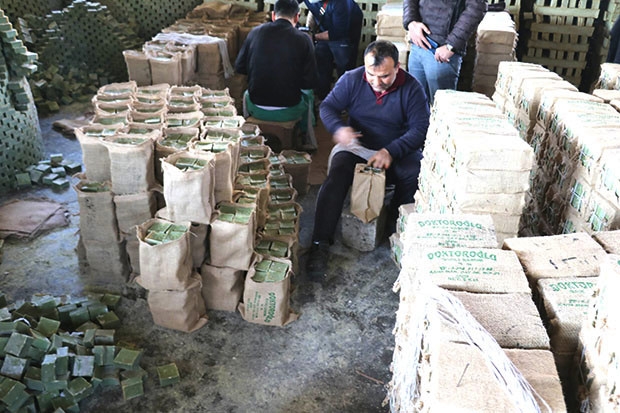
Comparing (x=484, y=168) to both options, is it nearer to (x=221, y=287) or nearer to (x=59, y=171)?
(x=221, y=287)

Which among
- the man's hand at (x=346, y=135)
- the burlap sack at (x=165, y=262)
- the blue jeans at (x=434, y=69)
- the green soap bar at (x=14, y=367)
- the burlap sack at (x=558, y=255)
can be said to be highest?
the blue jeans at (x=434, y=69)

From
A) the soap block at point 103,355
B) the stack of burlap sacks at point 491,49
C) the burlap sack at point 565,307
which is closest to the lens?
the burlap sack at point 565,307

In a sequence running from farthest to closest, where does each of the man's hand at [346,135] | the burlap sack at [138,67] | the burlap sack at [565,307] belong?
the burlap sack at [138,67] < the man's hand at [346,135] < the burlap sack at [565,307]

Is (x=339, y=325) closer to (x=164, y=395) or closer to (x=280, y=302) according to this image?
(x=280, y=302)

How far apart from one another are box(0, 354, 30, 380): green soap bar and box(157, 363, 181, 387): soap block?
0.80 metres

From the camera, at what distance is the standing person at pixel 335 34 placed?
25.9 ft

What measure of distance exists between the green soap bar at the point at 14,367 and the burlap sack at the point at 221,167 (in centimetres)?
160

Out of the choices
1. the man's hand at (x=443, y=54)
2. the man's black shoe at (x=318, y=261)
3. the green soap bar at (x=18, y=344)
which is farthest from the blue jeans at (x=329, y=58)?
the green soap bar at (x=18, y=344)

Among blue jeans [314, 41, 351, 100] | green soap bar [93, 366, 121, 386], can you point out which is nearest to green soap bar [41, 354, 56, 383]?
green soap bar [93, 366, 121, 386]

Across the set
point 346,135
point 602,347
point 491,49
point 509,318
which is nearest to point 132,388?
point 509,318

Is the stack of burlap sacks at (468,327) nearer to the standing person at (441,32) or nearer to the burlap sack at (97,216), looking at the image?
the burlap sack at (97,216)

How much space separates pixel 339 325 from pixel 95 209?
6.52 feet

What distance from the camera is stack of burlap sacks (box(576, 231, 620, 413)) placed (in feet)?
6.29

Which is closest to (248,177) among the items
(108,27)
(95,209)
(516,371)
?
(95,209)
